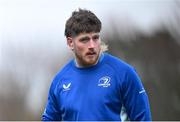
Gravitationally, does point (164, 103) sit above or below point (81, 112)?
below

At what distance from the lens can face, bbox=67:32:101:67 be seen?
24.2 ft

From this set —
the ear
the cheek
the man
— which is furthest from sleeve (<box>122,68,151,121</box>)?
the ear

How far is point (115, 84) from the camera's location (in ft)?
24.0

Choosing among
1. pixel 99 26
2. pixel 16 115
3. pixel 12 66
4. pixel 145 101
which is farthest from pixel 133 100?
pixel 12 66

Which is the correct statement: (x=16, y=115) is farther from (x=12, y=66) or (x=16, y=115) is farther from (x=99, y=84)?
(x=99, y=84)

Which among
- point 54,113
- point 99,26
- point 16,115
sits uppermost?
point 99,26

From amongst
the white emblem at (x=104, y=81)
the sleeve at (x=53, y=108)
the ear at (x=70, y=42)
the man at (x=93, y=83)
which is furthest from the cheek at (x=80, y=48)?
the sleeve at (x=53, y=108)

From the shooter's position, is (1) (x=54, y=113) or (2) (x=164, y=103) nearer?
(1) (x=54, y=113)

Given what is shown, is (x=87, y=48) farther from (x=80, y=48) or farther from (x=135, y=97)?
(x=135, y=97)

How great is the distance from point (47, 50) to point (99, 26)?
63.5ft

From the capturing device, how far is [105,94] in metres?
7.32

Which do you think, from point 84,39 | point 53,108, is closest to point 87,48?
point 84,39

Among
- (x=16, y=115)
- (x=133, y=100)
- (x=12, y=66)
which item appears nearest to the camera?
(x=133, y=100)

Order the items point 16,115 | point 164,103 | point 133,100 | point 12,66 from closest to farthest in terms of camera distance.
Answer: point 133,100, point 164,103, point 16,115, point 12,66
